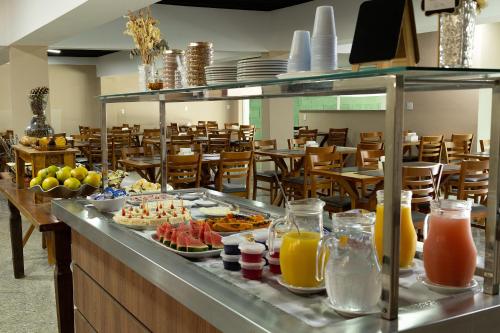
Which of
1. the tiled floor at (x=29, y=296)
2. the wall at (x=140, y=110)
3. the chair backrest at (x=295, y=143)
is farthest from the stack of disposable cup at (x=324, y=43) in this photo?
the wall at (x=140, y=110)

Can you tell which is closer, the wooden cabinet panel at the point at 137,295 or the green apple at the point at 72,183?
the wooden cabinet panel at the point at 137,295

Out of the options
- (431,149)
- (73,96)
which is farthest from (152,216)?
(73,96)

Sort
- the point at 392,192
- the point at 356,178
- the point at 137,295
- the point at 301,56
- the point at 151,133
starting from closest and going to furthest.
Result: 1. the point at 392,192
2. the point at 301,56
3. the point at 137,295
4. the point at 356,178
5. the point at 151,133

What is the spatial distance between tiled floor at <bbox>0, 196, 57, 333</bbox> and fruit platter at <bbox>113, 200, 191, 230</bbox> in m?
1.29

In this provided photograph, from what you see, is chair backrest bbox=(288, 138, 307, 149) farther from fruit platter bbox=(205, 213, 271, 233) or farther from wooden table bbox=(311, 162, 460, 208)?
fruit platter bbox=(205, 213, 271, 233)

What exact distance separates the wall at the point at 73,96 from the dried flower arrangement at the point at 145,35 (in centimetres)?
1064

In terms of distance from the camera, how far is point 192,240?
55.9 inches

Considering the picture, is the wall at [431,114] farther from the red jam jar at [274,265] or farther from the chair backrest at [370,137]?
the red jam jar at [274,265]

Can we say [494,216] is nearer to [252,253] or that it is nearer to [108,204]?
[252,253]

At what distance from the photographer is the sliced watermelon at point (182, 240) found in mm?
1396

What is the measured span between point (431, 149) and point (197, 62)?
4746 millimetres

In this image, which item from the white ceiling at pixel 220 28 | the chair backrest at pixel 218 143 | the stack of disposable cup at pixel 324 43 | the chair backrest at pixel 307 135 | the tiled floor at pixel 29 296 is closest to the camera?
the stack of disposable cup at pixel 324 43

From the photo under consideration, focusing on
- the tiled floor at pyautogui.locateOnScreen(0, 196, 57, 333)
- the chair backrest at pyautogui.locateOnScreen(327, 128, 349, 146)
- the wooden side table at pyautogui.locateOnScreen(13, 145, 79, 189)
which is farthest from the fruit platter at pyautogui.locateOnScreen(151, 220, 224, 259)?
the chair backrest at pyautogui.locateOnScreen(327, 128, 349, 146)

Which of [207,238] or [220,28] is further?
[220,28]
